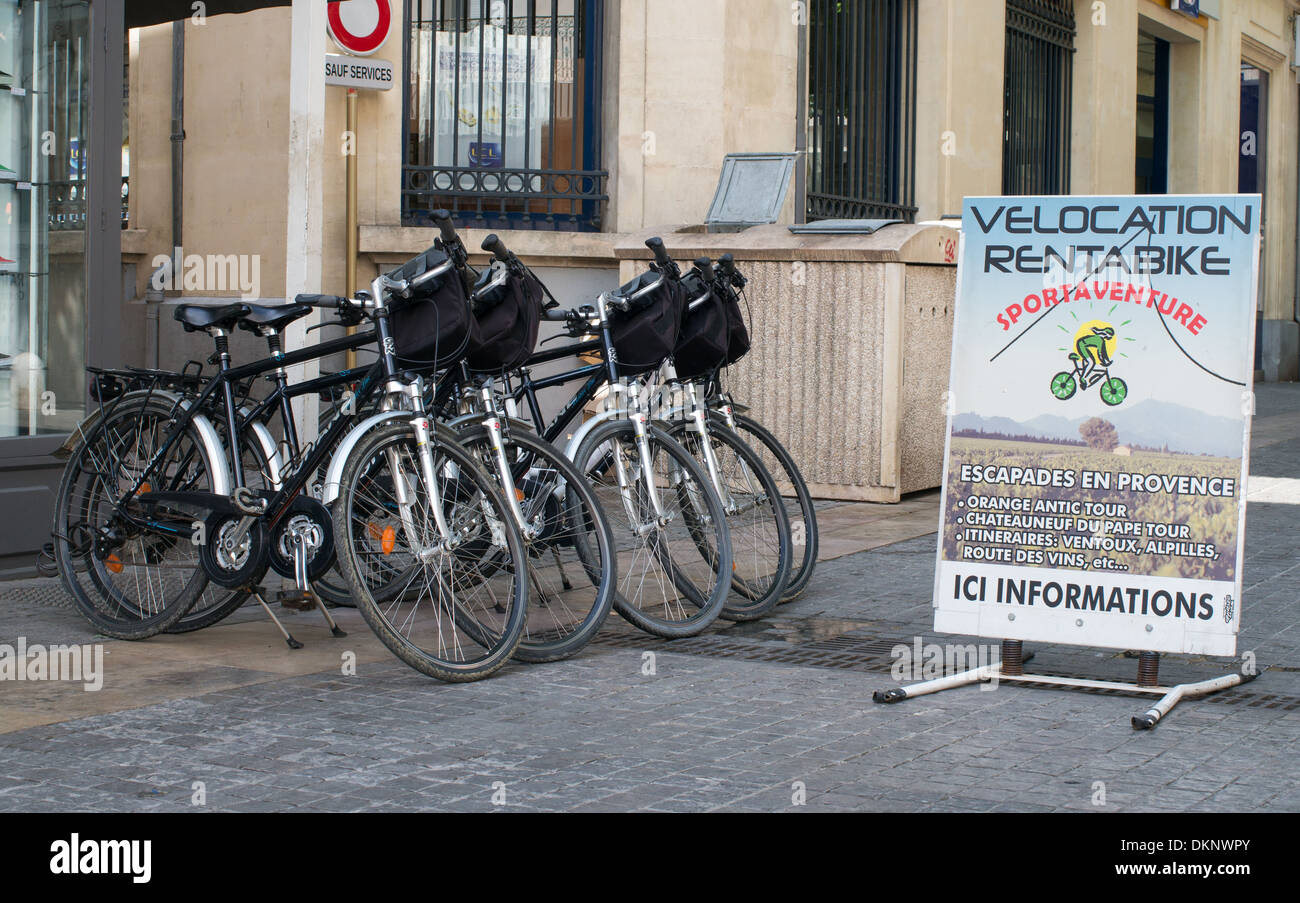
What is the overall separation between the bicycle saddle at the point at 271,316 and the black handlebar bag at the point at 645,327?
3.91ft

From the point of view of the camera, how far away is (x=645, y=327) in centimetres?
614

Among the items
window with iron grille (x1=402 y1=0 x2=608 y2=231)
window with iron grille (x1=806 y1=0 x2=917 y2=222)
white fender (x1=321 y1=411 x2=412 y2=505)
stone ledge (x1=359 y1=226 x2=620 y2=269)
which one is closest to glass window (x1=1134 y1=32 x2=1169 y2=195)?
window with iron grille (x1=806 y1=0 x2=917 y2=222)

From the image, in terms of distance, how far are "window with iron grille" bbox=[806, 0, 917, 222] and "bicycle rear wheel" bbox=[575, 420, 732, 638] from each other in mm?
6653

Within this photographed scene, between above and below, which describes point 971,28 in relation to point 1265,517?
above

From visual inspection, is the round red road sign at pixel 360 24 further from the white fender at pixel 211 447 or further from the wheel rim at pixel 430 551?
the wheel rim at pixel 430 551

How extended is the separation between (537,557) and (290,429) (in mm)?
1021

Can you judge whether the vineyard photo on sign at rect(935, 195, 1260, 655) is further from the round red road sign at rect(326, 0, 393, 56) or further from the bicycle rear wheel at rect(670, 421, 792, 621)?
the round red road sign at rect(326, 0, 393, 56)

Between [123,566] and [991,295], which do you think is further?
[123,566]

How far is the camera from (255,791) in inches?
158

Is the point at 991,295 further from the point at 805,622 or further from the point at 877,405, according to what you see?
the point at 877,405

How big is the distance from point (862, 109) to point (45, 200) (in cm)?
769

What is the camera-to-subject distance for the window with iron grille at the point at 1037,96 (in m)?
15.9
